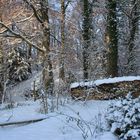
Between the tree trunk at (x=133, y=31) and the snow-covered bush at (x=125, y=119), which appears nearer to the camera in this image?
the snow-covered bush at (x=125, y=119)

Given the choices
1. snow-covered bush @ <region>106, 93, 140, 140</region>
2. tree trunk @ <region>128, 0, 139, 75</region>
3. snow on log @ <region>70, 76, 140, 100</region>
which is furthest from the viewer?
tree trunk @ <region>128, 0, 139, 75</region>

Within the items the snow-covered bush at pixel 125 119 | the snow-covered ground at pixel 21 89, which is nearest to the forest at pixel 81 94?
the snow-covered bush at pixel 125 119

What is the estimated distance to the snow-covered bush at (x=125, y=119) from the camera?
656cm

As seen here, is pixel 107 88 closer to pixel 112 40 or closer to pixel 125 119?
pixel 112 40

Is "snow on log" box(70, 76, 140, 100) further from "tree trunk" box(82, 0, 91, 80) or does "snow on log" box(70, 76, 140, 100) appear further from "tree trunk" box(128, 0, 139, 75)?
"tree trunk" box(128, 0, 139, 75)

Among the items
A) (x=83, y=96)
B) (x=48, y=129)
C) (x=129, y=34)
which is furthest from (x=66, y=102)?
(x=129, y=34)

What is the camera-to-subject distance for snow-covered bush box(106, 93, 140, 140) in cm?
656

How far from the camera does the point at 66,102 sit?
11.1m

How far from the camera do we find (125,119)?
677 centimetres

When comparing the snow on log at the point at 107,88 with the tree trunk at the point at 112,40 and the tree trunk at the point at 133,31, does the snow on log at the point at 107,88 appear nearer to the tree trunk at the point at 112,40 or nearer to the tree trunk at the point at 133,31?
the tree trunk at the point at 112,40

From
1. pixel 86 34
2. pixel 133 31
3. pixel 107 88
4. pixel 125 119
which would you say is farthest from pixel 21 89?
pixel 125 119

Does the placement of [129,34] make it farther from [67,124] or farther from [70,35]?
[67,124]

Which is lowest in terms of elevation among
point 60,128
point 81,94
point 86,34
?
point 60,128

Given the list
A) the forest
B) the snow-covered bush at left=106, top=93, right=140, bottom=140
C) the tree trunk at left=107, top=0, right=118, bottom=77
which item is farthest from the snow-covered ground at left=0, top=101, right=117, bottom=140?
the tree trunk at left=107, top=0, right=118, bottom=77
